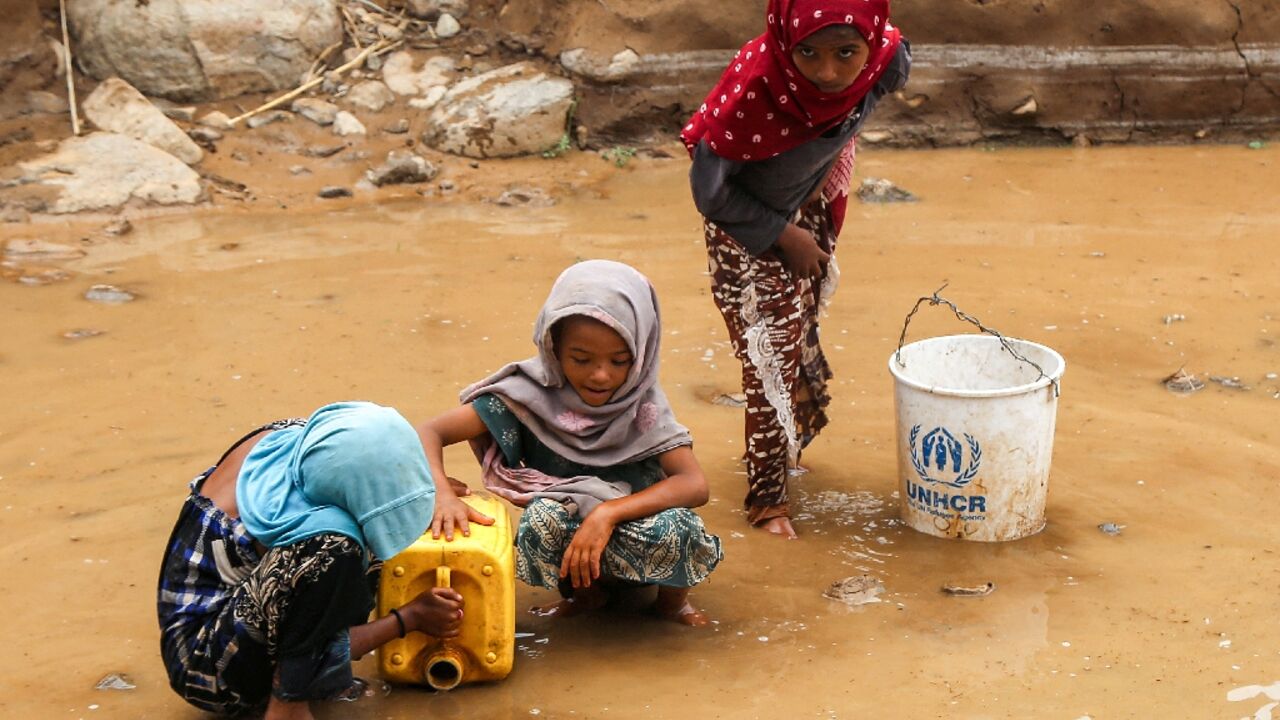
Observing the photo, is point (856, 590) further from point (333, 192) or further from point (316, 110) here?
point (316, 110)

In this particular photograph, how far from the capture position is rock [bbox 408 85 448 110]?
7.36 meters

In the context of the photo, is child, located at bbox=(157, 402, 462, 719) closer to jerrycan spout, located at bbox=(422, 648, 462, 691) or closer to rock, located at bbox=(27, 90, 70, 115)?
jerrycan spout, located at bbox=(422, 648, 462, 691)

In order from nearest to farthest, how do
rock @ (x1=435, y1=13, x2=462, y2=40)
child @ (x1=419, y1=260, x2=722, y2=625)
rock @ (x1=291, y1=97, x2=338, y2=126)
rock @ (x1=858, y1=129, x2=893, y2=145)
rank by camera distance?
child @ (x1=419, y1=260, x2=722, y2=625), rock @ (x1=291, y1=97, x2=338, y2=126), rock @ (x1=858, y1=129, x2=893, y2=145), rock @ (x1=435, y1=13, x2=462, y2=40)

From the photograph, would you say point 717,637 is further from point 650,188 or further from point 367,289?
point 650,188

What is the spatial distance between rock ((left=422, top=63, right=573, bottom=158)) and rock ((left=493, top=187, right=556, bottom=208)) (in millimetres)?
484

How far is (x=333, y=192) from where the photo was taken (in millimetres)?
6652

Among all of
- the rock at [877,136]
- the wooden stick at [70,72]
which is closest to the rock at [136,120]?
the wooden stick at [70,72]

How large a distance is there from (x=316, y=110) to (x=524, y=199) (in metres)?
1.35

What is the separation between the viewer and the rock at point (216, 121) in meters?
7.10

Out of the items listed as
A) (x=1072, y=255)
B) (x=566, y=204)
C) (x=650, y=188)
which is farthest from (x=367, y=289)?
(x=1072, y=255)

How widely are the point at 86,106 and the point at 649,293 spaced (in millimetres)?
4773

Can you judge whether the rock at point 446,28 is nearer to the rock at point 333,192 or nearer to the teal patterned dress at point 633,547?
the rock at point 333,192

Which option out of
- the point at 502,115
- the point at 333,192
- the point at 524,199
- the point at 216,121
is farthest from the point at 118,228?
the point at 502,115

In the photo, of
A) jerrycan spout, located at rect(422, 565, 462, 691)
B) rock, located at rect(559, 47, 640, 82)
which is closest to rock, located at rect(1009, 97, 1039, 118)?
rock, located at rect(559, 47, 640, 82)
